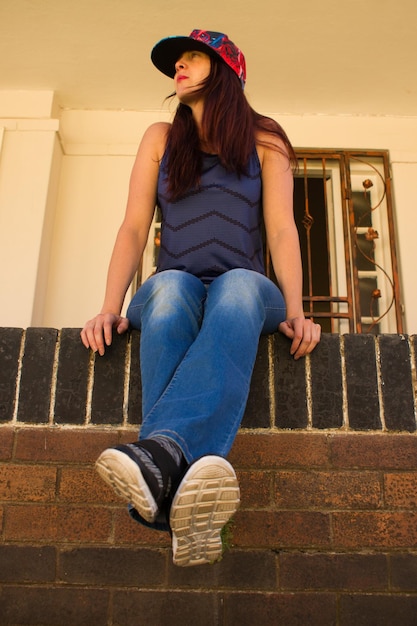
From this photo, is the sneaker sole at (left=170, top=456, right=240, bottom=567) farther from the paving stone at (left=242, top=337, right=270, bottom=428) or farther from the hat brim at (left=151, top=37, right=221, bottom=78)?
the hat brim at (left=151, top=37, right=221, bottom=78)

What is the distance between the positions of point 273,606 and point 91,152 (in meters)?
3.16

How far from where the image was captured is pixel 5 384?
1.67m

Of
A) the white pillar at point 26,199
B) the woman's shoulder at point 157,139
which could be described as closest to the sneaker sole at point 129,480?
the woman's shoulder at point 157,139

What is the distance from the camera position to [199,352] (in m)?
1.29

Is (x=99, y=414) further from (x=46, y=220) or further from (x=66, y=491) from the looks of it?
(x=46, y=220)

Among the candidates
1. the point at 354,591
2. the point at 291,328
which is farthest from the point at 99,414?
the point at 354,591

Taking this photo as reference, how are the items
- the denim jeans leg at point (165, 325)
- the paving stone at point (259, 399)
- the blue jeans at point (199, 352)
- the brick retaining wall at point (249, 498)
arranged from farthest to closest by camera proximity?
the paving stone at point (259, 399) → the brick retaining wall at point (249, 498) → the denim jeans leg at point (165, 325) → the blue jeans at point (199, 352)

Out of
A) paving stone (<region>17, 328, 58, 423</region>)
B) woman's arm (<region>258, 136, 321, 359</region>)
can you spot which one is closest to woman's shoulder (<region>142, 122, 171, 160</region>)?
woman's arm (<region>258, 136, 321, 359</region>)

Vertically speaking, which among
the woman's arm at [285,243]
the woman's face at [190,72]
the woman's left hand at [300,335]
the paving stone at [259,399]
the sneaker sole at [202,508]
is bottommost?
the sneaker sole at [202,508]

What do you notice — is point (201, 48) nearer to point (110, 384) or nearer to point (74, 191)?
point (110, 384)

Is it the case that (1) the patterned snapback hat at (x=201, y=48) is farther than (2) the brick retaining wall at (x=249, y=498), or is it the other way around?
(1) the patterned snapback hat at (x=201, y=48)

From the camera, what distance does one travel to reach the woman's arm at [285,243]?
63.7 inches

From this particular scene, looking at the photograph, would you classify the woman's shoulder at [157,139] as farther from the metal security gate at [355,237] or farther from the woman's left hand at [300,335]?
the metal security gate at [355,237]

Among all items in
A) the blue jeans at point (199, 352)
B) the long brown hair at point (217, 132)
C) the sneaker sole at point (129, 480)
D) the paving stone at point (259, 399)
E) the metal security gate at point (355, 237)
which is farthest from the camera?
the metal security gate at point (355, 237)
